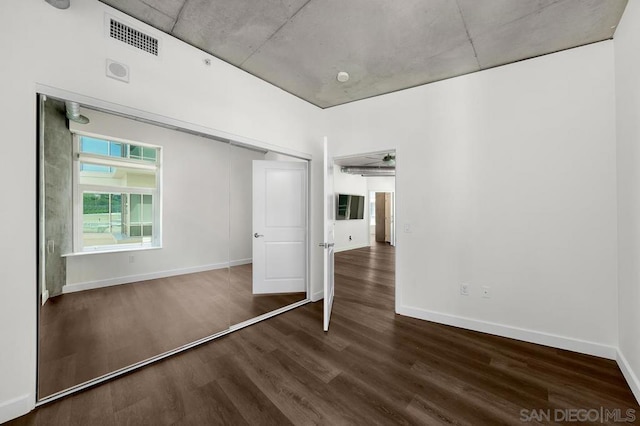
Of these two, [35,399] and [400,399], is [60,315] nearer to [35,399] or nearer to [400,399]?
[35,399]

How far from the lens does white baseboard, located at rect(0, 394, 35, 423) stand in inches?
58.9

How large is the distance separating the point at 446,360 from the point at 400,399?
737mm

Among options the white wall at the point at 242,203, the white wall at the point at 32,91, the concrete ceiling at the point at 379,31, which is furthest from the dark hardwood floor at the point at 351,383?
the concrete ceiling at the point at 379,31

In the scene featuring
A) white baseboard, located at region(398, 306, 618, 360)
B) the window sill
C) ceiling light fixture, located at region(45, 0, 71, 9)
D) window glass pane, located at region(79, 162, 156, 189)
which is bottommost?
white baseboard, located at region(398, 306, 618, 360)

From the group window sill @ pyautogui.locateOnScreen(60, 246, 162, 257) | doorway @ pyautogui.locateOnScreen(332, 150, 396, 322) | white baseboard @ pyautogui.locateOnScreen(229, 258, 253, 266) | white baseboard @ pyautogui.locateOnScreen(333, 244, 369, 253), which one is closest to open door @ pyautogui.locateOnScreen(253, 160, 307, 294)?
white baseboard @ pyautogui.locateOnScreen(229, 258, 253, 266)

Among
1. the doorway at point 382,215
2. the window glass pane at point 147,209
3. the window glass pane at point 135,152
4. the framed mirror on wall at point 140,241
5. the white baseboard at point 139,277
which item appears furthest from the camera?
the doorway at point 382,215

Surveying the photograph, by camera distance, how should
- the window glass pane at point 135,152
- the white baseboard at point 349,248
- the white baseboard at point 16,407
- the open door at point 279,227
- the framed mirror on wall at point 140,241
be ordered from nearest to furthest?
the white baseboard at point 16,407, the framed mirror on wall at point 140,241, the window glass pane at point 135,152, the open door at point 279,227, the white baseboard at point 349,248

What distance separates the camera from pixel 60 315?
2.01 metres

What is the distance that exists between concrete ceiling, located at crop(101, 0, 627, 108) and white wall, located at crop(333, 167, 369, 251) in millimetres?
5380

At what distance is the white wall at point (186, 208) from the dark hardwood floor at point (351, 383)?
3.63ft

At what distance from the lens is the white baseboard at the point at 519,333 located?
7.36 ft

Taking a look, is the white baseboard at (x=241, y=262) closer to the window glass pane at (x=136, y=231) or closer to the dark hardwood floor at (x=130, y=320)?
the dark hardwood floor at (x=130, y=320)

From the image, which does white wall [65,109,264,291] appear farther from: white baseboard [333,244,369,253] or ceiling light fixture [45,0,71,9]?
white baseboard [333,244,369,253]

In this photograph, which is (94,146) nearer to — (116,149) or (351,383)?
(116,149)
